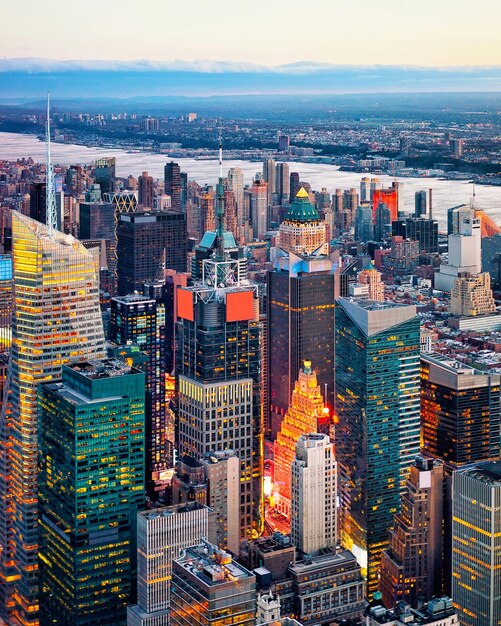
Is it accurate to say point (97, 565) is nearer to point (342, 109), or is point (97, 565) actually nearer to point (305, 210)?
point (305, 210)

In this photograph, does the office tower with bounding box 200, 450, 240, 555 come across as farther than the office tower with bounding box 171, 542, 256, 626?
Yes

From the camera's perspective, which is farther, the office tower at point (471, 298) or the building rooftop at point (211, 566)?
the office tower at point (471, 298)

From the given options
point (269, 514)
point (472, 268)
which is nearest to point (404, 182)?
point (472, 268)

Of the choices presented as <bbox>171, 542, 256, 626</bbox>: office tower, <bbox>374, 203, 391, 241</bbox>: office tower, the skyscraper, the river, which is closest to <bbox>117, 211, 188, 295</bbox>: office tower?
the river

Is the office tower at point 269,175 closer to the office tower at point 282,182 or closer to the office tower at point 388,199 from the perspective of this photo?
the office tower at point 282,182

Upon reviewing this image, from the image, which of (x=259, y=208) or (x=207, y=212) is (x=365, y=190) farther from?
(x=207, y=212)

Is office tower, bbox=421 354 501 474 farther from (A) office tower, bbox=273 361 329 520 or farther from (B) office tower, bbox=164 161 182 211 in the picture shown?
(B) office tower, bbox=164 161 182 211

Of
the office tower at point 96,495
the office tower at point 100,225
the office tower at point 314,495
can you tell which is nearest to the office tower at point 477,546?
the office tower at point 314,495
